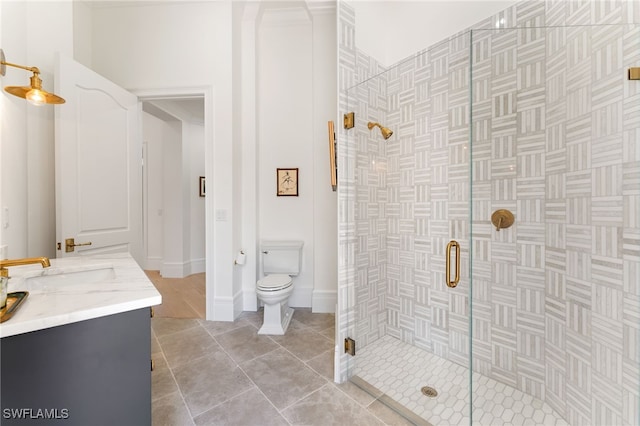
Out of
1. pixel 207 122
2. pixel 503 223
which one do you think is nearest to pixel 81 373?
pixel 503 223

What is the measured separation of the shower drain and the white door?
2.49 metres

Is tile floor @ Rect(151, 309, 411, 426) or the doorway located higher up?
the doorway

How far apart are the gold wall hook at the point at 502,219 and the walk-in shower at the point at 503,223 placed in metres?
0.02

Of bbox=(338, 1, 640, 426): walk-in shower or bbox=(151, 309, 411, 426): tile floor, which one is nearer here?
bbox=(338, 1, 640, 426): walk-in shower

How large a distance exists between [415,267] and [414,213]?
43cm

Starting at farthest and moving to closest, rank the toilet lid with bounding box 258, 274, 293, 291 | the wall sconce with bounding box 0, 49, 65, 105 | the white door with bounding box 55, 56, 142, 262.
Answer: the toilet lid with bounding box 258, 274, 293, 291 → the white door with bounding box 55, 56, 142, 262 → the wall sconce with bounding box 0, 49, 65, 105

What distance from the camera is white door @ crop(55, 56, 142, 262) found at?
70.9 inches

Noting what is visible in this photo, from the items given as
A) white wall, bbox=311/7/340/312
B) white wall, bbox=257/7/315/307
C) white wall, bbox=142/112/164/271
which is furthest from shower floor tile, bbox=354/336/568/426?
white wall, bbox=142/112/164/271

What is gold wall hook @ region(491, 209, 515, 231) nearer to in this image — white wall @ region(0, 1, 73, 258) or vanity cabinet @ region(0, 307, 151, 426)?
vanity cabinet @ region(0, 307, 151, 426)

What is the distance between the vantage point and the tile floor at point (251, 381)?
138 centimetres

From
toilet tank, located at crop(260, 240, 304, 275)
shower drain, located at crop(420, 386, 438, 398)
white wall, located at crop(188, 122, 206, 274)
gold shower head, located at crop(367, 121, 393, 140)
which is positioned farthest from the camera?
white wall, located at crop(188, 122, 206, 274)

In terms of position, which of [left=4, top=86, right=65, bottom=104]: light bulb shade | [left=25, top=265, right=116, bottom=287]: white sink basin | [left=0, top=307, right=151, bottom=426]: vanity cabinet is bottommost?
[left=0, top=307, right=151, bottom=426]: vanity cabinet

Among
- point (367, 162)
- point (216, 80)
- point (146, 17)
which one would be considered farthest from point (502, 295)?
point (146, 17)

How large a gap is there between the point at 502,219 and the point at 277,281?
1.81m
